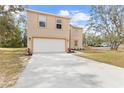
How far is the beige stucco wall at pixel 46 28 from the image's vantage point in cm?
1872

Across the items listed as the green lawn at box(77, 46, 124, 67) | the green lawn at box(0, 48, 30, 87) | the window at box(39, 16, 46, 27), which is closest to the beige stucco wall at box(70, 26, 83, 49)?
the green lawn at box(77, 46, 124, 67)

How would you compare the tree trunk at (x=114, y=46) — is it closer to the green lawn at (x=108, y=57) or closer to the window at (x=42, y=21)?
the green lawn at (x=108, y=57)

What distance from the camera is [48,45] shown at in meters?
19.4

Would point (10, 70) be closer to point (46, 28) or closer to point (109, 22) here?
point (46, 28)

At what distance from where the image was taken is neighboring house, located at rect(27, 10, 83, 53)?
61.4ft

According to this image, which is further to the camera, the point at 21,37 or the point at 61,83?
the point at 21,37

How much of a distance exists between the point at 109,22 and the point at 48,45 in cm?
1552

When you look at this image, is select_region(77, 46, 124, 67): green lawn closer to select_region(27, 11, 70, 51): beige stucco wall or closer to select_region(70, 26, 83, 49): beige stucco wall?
select_region(27, 11, 70, 51): beige stucco wall

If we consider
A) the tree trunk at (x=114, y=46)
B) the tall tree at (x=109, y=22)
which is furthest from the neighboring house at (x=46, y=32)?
the tree trunk at (x=114, y=46)

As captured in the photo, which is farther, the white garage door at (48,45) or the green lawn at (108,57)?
the white garage door at (48,45)

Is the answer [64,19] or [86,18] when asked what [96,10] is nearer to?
[86,18]

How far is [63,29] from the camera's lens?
20984mm

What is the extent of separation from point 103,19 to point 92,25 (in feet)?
7.15
